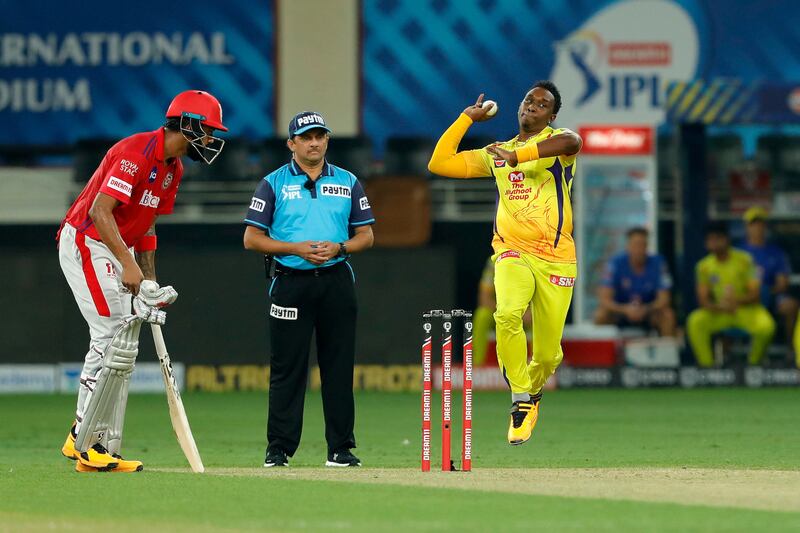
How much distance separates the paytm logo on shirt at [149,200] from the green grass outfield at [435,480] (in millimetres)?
1323

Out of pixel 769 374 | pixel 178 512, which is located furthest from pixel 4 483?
pixel 769 374

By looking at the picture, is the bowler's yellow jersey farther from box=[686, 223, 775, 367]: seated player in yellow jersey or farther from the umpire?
box=[686, 223, 775, 367]: seated player in yellow jersey

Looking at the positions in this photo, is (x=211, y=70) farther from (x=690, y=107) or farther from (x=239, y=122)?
(x=690, y=107)

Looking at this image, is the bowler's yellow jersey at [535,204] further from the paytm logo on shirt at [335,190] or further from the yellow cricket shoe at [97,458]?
the yellow cricket shoe at [97,458]

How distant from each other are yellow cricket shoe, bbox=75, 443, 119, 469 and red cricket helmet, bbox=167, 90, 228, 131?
167 cm

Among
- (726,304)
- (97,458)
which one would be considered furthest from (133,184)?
(726,304)

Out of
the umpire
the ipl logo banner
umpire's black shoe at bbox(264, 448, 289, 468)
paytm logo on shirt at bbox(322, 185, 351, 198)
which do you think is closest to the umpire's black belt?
the umpire

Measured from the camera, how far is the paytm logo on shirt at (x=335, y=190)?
28.5ft

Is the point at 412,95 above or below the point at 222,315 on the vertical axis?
above

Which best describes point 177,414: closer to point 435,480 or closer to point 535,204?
point 435,480

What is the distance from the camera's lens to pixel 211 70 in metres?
21.2

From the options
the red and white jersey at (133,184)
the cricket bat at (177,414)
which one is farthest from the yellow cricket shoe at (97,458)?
the red and white jersey at (133,184)

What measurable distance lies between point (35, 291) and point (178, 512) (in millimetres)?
9486

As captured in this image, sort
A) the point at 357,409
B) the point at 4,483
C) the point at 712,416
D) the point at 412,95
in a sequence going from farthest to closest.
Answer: the point at 412,95 → the point at 357,409 → the point at 712,416 → the point at 4,483
